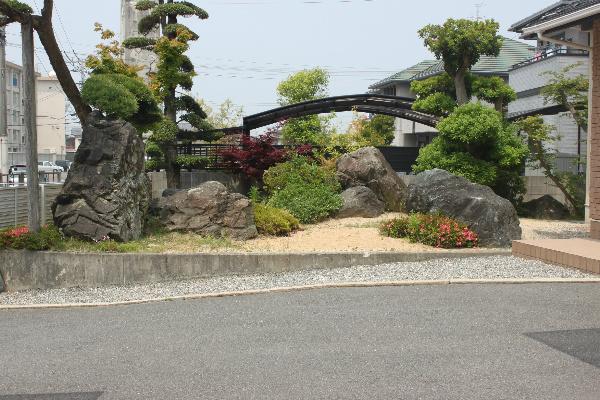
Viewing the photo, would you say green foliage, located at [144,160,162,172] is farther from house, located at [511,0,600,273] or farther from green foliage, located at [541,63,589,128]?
green foliage, located at [541,63,589,128]

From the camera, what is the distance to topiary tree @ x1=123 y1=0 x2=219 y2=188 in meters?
18.5

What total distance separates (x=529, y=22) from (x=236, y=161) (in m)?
9.08

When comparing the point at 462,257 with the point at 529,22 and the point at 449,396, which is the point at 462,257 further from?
the point at 449,396

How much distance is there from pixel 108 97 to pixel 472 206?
7465 millimetres

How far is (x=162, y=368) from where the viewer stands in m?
6.19

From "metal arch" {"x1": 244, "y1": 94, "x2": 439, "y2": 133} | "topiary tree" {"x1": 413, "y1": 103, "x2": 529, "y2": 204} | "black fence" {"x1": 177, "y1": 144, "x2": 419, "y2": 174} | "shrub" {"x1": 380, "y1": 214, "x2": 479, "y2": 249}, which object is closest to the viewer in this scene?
"shrub" {"x1": 380, "y1": 214, "x2": 479, "y2": 249}

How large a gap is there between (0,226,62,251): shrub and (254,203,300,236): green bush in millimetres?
4127

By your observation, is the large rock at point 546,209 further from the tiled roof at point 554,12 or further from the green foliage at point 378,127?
the green foliage at point 378,127

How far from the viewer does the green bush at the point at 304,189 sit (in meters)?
16.2

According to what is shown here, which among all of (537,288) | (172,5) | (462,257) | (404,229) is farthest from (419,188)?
(172,5)

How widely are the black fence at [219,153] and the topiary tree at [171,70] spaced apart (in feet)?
2.90

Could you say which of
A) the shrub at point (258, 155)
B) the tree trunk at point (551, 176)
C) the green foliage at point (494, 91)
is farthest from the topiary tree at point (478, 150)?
the shrub at point (258, 155)

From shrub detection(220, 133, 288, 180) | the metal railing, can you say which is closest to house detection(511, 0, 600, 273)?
shrub detection(220, 133, 288, 180)

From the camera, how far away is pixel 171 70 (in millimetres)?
18750
